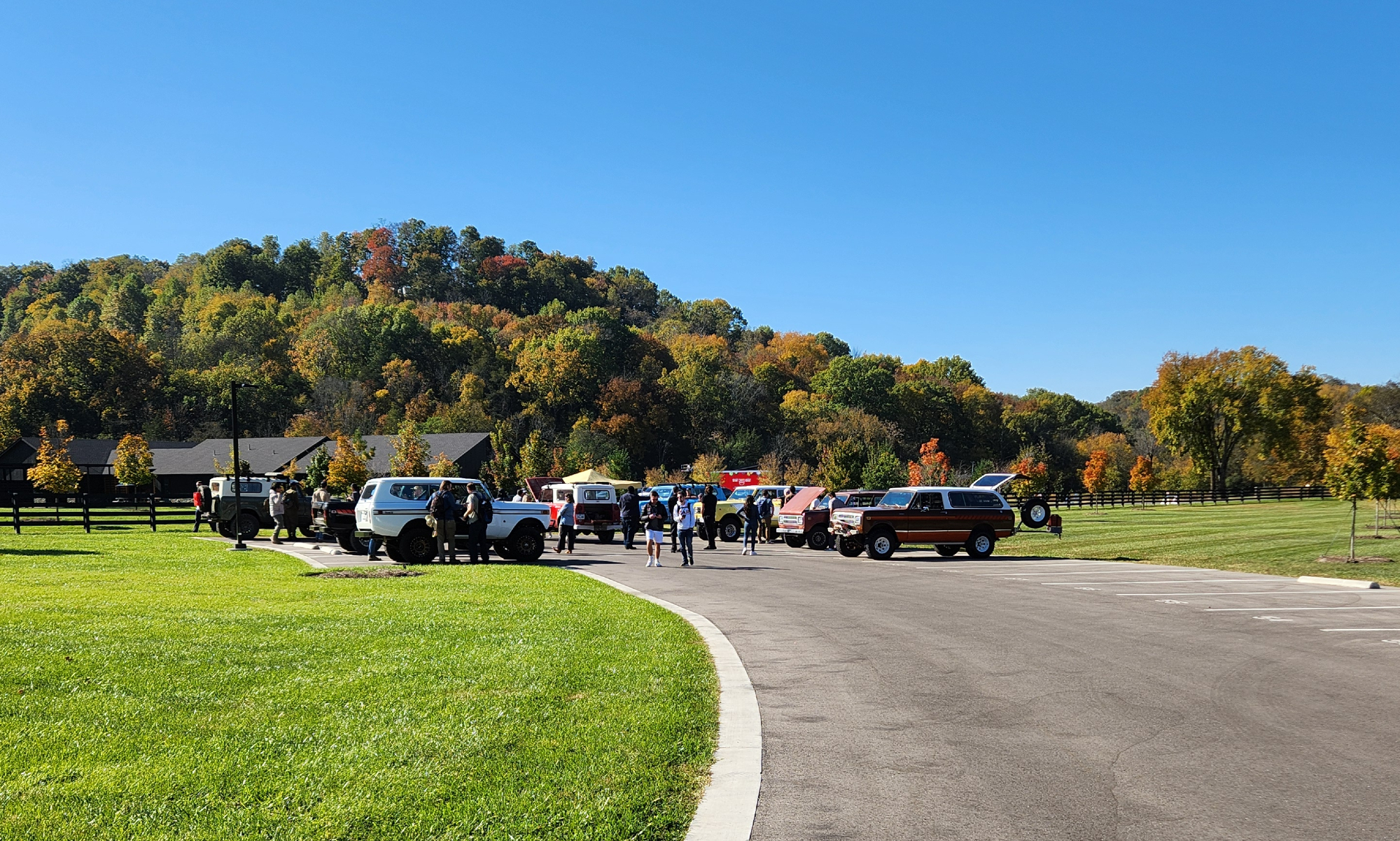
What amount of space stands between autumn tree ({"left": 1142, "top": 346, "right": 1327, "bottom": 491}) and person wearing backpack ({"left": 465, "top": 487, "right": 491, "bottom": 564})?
7742cm

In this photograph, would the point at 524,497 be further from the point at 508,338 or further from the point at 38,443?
the point at 508,338

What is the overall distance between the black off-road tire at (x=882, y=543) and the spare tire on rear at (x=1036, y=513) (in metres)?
5.80

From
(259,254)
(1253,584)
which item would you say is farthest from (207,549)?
(259,254)

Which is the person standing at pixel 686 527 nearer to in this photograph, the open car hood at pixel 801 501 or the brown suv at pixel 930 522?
the brown suv at pixel 930 522

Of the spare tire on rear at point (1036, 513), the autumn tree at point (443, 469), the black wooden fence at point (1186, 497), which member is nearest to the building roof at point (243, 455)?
the autumn tree at point (443, 469)

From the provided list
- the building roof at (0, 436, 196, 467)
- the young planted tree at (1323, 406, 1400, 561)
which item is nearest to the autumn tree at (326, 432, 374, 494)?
the building roof at (0, 436, 196, 467)

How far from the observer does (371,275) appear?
543ft

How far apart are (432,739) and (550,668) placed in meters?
2.62

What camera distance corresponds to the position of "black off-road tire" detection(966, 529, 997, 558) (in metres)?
27.7

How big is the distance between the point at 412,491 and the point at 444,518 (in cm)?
257

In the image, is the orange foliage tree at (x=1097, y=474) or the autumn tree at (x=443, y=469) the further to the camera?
the orange foliage tree at (x=1097, y=474)

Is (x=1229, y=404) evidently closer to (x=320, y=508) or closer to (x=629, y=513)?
(x=629, y=513)

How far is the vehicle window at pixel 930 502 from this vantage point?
90.6 feet

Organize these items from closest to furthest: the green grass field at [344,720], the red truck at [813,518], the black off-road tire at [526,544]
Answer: the green grass field at [344,720] → the black off-road tire at [526,544] → the red truck at [813,518]
